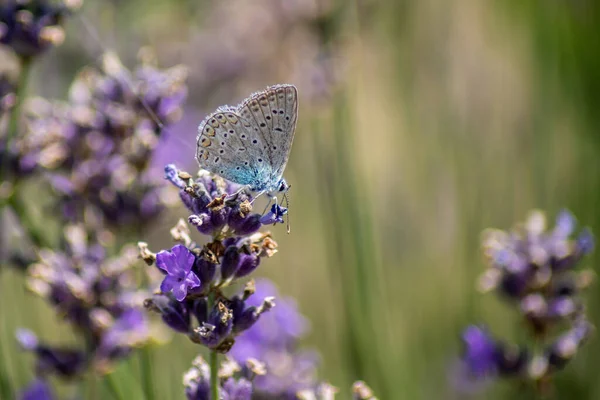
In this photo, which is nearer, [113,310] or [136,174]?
[113,310]

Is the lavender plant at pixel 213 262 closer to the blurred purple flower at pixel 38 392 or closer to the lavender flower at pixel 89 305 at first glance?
the lavender flower at pixel 89 305

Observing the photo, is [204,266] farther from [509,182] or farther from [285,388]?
[509,182]

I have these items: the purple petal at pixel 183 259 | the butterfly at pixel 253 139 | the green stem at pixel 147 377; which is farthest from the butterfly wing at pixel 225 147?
the green stem at pixel 147 377

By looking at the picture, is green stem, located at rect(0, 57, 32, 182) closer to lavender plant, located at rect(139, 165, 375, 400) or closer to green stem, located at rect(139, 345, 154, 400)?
green stem, located at rect(139, 345, 154, 400)

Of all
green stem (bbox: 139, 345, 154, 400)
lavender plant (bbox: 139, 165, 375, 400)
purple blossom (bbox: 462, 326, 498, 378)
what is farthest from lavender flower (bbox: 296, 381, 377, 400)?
purple blossom (bbox: 462, 326, 498, 378)

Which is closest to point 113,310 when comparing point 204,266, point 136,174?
point 136,174
